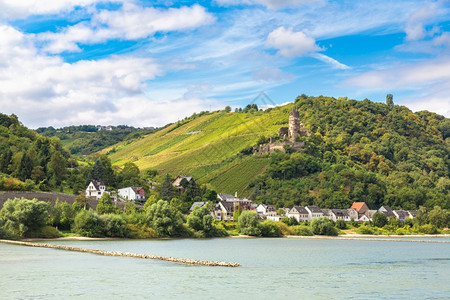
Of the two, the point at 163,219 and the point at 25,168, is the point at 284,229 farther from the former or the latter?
the point at 25,168

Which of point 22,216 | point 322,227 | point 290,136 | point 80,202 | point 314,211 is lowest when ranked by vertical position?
point 322,227

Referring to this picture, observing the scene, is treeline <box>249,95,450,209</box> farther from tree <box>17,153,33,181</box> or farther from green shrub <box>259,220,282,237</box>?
tree <box>17,153,33,181</box>

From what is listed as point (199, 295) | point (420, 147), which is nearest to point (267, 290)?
point (199, 295)

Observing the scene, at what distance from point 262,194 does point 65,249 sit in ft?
271

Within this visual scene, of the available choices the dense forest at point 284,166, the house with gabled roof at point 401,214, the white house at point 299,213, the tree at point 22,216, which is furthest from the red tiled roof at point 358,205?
the tree at point 22,216

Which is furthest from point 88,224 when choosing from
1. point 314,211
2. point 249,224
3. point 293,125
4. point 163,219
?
point 293,125

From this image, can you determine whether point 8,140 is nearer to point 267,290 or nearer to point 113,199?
point 113,199

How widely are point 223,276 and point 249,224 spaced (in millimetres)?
50742

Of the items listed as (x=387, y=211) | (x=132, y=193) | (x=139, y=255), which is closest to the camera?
(x=139, y=255)

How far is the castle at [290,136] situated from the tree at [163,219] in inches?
3112

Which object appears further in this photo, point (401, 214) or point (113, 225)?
point (401, 214)

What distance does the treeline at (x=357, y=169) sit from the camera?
13588 cm

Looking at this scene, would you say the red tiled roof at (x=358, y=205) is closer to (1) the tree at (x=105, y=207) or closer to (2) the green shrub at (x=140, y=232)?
(1) the tree at (x=105, y=207)

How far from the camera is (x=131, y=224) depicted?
3194 inches
